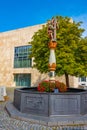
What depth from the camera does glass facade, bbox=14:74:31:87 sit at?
1543 inches

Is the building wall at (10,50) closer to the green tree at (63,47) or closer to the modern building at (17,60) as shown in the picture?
the modern building at (17,60)

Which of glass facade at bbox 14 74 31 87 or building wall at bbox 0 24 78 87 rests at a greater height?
building wall at bbox 0 24 78 87

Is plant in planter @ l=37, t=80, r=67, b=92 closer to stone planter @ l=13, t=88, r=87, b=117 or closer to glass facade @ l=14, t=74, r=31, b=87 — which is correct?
stone planter @ l=13, t=88, r=87, b=117

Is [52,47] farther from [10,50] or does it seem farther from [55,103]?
[10,50]

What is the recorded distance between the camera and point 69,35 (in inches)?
816

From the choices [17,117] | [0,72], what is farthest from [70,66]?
[0,72]

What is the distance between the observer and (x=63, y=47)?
67.8ft

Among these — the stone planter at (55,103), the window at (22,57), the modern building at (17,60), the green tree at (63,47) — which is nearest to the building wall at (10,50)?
the modern building at (17,60)

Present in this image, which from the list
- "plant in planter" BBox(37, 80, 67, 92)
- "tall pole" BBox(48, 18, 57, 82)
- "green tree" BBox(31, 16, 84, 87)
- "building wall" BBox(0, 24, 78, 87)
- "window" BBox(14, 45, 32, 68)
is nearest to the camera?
"plant in planter" BBox(37, 80, 67, 92)

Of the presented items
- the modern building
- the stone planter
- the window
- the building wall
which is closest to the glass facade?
the modern building

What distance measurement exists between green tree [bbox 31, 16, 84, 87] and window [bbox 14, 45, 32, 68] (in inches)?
660

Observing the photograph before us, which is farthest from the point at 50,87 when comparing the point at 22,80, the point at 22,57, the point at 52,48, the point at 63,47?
the point at 22,80

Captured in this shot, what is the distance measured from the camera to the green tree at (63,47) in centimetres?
1995

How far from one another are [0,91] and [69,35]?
1025 centimetres
